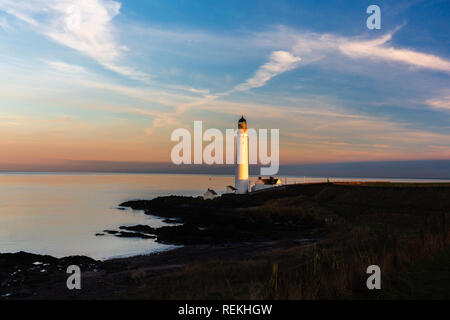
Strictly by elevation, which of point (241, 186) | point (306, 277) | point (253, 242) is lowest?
point (253, 242)

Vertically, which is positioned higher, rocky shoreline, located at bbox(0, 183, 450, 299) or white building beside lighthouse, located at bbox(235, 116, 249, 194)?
white building beside lighthouse, located at bbox(235, 116, 249, 194)

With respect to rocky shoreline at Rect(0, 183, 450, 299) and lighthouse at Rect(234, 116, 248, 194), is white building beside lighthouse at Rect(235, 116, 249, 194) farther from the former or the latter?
rocky shoreline at Rect(0, 183, 450, 299)

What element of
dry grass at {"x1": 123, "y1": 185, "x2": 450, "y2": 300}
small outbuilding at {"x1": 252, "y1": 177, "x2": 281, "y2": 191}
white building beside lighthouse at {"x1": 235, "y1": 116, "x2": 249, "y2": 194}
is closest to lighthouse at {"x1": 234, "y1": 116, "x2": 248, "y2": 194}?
white building beside lighthouse at {"x1": 235, "y1": 116, "x2": 249, "y2": 194}

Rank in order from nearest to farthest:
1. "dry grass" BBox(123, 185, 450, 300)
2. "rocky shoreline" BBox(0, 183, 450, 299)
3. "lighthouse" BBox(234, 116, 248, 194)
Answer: "dry grass" BBox(123, 185, 450, 300) → "rocky shoreline" BBox(0, 183, 450, 299) → "lighthouse" BBox(234, 116, 248, 194)

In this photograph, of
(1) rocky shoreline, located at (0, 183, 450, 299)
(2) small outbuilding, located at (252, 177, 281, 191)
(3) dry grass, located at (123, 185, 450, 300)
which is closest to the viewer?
(3) dry grass, located at (123, 185, 450, 300)

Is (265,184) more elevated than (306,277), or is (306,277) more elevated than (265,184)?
(306,277)

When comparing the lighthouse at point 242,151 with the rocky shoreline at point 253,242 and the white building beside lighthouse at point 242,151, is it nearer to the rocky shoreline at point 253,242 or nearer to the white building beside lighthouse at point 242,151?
the white building beside lighthouse at point 242,151

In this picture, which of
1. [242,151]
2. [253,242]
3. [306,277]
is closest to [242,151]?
[242,151]

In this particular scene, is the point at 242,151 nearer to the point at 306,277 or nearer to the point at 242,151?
the point at 242,151

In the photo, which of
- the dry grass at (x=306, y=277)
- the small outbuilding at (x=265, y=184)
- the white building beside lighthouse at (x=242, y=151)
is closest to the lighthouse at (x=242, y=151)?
the white building beside lighthouse at (x=242, y=151)

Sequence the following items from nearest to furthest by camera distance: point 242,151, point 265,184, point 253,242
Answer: point 253,242
point 242,151
point 265,184

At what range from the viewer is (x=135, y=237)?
3050 centimetres
